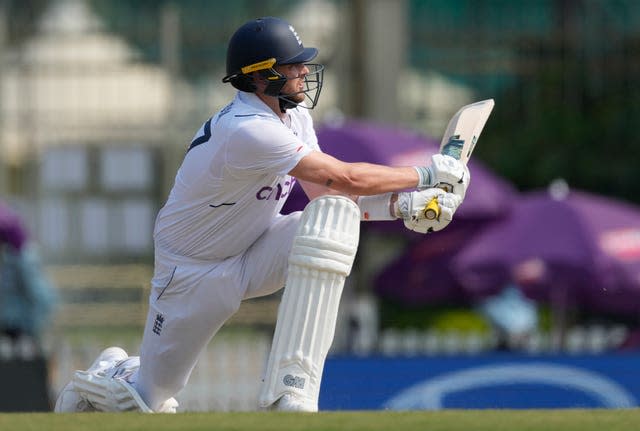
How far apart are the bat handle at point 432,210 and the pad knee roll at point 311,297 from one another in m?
0.30

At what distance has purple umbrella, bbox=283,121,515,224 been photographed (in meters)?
10.6

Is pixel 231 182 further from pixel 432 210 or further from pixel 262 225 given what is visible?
pixel 432 210

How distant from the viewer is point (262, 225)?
5.48 m

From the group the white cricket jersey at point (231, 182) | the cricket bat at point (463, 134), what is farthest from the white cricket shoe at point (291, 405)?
the cricket bat at point (463, 134)

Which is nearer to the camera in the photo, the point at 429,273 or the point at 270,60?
the point at 270,60

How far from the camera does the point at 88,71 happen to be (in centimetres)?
1773

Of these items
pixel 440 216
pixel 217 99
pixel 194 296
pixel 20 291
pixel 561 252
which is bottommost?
→ pixel 217 99

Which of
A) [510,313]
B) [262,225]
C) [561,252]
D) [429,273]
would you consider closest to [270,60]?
[262,225]

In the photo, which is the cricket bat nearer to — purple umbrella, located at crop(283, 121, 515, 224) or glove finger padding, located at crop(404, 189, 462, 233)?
glove finger padding, located at crop(404, 189, 462, 233)

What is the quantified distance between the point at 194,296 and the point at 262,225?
1.11 ft

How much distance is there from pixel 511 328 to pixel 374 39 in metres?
6.68

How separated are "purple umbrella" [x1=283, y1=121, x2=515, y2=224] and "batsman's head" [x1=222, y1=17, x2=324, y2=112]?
499cm

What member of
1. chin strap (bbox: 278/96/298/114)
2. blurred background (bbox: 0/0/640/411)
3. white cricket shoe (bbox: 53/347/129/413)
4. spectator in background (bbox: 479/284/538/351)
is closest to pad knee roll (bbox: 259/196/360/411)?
chin strap (bbox: 278/96/298/114)

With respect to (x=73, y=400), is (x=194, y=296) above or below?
above
